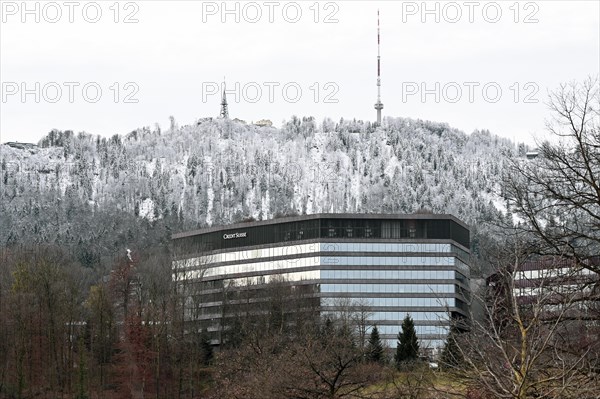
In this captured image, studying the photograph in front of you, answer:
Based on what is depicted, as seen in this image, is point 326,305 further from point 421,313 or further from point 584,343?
point 584,343

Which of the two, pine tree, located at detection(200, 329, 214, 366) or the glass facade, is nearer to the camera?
pine tree, located at detection(200, 329, 214, 366)

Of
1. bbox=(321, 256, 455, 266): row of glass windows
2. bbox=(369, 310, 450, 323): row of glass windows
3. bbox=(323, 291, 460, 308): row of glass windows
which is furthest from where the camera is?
bbox=(321, 256, 455, 266): row of glass windows

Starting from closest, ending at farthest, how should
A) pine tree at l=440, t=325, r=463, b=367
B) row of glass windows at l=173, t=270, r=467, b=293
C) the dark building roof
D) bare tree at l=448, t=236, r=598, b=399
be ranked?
bare tree at l=448, t=236, r=598, b=399 < pine tree at l=440, t=325, r=463, b=367 < row of glass windows at l=173, t=270, r=467, b=293 < the dark building roof

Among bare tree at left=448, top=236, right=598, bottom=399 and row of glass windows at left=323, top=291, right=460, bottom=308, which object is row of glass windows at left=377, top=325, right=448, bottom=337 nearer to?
row of glass windows at left=323, top=291, right=460, bottom=308

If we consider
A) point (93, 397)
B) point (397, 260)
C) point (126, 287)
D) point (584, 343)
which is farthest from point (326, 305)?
point (584, 343)

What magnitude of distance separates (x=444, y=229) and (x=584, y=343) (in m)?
132

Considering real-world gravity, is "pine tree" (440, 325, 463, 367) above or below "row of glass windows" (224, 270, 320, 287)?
below

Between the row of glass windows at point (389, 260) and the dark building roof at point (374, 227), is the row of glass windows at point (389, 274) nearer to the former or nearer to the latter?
the row of glass windows at point (389, 260)

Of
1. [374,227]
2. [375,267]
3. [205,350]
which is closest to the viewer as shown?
[205,350]

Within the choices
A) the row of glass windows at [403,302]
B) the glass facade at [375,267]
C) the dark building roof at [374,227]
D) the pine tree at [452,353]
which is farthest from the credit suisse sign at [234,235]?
the pine tree at [452,353]

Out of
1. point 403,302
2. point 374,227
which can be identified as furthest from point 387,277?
point 374,227

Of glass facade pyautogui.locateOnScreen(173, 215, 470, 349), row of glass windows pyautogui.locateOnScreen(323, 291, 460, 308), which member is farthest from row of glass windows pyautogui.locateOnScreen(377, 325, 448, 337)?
row of glass windows pyautogui.locateOnScreen(323, 291, 460, 308)

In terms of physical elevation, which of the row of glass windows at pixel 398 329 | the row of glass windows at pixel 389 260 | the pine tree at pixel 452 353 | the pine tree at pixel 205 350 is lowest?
the pine tree at pixel 205 350

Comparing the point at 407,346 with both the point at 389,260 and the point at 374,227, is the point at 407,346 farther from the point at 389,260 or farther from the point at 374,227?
the point at 374,227
